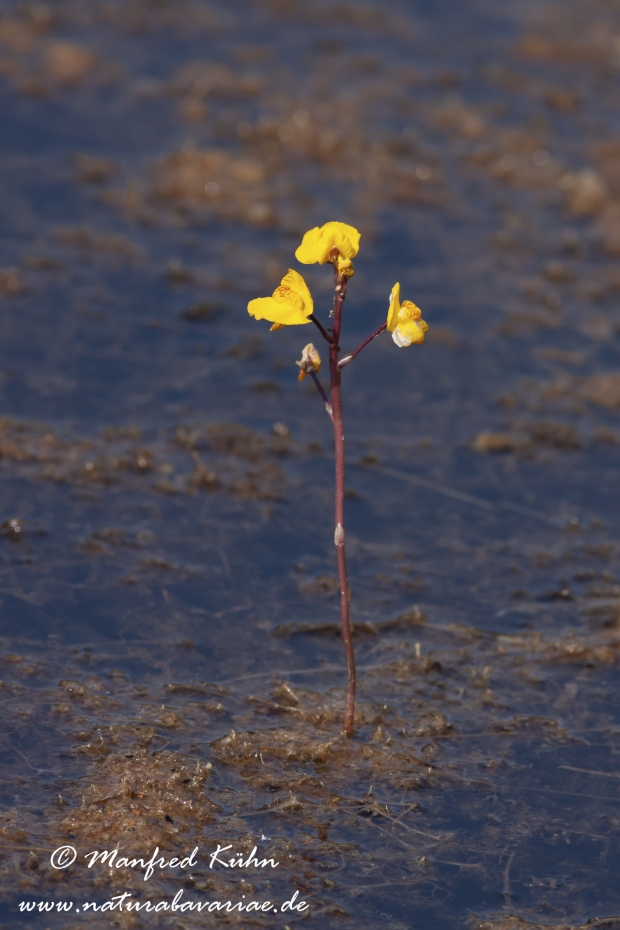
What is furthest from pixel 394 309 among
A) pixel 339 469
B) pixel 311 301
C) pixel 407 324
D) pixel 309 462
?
pixel 309 462

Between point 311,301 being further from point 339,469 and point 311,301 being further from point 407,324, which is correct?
point 339,469

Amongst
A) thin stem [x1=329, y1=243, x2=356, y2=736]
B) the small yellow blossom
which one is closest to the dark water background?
thin stem [x1=329, y1=243, x2=356, y2=736]

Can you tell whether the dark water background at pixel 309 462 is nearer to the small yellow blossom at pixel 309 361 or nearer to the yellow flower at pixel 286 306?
the small yellow blossom at pixel 309 361

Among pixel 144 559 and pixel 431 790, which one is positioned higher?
pixel 144 559

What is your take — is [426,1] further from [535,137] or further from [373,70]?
[535,137]

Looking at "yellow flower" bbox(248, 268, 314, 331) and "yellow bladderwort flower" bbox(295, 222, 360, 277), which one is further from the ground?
"yellow bladderwort flower" bbox(295, 222, 360, 277)

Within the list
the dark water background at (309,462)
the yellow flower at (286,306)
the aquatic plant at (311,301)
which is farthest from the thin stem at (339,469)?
the dark water background at (309,462)

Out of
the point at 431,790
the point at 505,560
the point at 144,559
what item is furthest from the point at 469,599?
the point at 144,559

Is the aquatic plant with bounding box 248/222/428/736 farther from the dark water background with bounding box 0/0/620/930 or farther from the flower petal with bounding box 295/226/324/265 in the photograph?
the dark water background with bounding box 0/0/620/930
